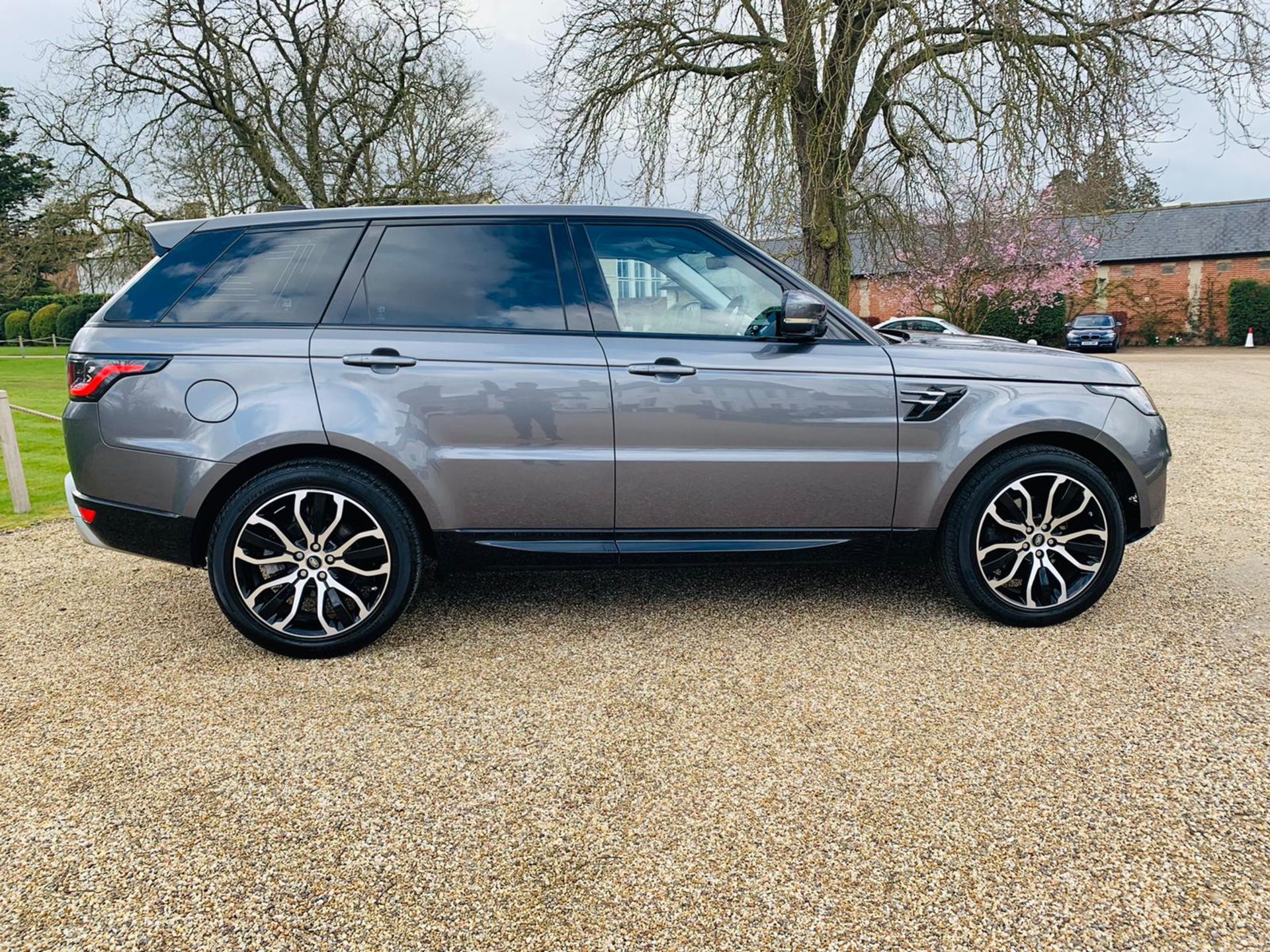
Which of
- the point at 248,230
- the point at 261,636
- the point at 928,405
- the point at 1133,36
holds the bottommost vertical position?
the point at 261,636

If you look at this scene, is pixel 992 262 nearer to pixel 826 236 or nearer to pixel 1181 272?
pixel 826 236

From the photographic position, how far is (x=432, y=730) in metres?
2.83

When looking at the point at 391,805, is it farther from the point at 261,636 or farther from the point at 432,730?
the point at 261,636

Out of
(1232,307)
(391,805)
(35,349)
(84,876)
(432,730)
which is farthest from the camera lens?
(35,349)

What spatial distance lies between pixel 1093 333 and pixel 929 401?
34513 millimetres

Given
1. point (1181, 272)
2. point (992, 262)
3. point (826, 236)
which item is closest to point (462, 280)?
point (826, 236)

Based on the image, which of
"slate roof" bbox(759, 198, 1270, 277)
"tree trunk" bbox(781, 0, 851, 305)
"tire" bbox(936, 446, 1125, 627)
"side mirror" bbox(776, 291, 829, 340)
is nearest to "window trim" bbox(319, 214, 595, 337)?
"side mirror" bbox(776, 291, 829, 340)

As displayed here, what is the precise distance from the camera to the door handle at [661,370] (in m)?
3.39

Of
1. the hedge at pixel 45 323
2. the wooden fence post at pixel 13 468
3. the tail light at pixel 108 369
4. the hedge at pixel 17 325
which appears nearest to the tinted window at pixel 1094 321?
the wooden fence post at pixel 13 468

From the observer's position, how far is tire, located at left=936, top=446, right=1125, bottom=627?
3580mm

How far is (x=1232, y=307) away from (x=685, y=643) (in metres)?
46.4

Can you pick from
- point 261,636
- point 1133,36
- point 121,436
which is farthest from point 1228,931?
point 1133,36

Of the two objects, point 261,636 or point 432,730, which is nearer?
point 432,730

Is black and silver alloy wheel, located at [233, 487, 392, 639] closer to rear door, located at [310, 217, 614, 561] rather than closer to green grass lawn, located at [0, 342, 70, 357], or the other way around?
rear door, located at [310, 217, 614, 561]
